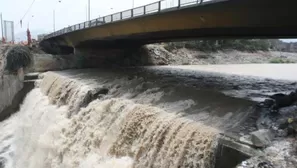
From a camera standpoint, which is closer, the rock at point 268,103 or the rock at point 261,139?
the rock at point 261,139

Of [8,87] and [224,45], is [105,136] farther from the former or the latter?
[224,45]

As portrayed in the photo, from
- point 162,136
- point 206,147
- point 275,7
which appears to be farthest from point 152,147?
point 275,7

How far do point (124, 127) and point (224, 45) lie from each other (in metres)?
37.2

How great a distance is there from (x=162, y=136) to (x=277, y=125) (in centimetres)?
Result: 309

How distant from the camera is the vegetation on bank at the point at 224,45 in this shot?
40281mm

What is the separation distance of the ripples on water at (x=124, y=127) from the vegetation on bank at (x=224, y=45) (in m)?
22.8

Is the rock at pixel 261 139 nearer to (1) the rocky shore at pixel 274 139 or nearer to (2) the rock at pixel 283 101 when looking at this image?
→ (1) the rocky shore at pixel 274 139

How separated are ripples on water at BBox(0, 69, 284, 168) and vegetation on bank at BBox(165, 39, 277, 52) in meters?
22.8

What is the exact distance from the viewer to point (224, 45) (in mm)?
45000

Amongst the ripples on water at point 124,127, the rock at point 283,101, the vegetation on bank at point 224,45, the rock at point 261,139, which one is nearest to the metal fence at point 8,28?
the vegetation on bank at point 224,45

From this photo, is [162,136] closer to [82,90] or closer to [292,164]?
[292,164]

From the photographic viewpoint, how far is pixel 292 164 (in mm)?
6055

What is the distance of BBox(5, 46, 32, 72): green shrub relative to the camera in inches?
1011

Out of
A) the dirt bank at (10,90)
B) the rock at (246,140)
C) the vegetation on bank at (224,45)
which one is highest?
the vegetation on bank at (224,45)
